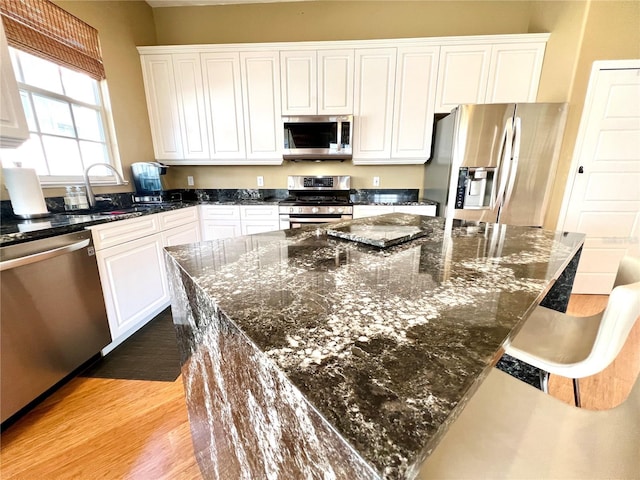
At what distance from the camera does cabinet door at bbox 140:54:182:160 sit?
2.90 m

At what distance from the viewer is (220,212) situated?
2.97 meters

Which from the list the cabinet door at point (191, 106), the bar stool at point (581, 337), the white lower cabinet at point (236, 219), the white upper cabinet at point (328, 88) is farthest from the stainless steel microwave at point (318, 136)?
the bar stool at point (581, 337)

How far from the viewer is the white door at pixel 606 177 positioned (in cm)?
231

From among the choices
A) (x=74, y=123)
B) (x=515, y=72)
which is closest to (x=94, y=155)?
(x=74, y=123)

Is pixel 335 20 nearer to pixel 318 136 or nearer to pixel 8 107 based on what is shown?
pixel 318 136

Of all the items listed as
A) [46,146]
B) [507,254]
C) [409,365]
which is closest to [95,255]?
[46,146]

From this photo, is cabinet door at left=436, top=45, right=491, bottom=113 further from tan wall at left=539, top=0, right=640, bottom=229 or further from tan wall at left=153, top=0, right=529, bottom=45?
tan wall at left=539, top=0, right=640, bottom=229

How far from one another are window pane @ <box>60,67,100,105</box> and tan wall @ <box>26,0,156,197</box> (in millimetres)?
126

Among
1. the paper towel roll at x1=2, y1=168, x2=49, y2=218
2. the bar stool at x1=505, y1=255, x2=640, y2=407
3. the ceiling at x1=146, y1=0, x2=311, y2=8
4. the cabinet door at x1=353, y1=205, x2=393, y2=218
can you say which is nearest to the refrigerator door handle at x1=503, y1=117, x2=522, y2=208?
the cabinet door at x1=353, y1=205, x2=393, y2=218

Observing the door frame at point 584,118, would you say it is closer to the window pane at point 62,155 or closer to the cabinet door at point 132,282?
the cabinet door at point 132,282

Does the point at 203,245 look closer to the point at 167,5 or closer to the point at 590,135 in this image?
the point at 590,135

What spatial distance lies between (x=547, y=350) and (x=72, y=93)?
3.60 meters

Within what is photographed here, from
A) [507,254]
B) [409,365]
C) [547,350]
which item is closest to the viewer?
[409,365]

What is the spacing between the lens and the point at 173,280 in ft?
2.99
